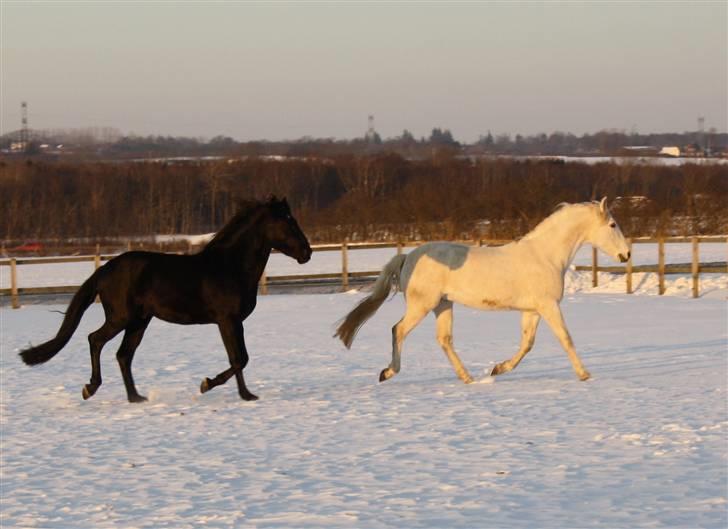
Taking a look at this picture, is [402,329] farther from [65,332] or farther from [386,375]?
[65,332]

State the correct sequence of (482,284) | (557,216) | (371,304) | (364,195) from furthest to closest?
(364,195) < (557,216) < (371,304) < (482,284)

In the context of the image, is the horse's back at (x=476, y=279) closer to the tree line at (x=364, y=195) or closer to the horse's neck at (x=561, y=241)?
the horse's neck at (x=561, y=241)

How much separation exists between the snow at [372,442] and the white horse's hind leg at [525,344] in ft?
0.50

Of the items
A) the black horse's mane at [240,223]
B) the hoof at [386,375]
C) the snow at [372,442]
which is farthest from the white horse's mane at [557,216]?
the black horse's mane at [240,223]

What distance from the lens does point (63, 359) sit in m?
11.8

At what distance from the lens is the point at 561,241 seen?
9.62 metres

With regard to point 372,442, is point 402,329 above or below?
above

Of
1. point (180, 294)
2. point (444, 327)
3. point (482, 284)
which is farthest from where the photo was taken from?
point (444, 327)

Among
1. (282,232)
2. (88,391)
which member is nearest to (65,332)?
(88,391)

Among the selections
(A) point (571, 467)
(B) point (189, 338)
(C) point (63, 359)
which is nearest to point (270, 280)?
(B) point (189, 338)

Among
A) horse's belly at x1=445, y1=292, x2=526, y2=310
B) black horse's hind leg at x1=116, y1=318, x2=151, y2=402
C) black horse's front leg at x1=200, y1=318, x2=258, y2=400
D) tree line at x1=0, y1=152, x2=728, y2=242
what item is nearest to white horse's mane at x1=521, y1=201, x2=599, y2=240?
horse's belly at x1=445, y1=292, x2=526, y2=310

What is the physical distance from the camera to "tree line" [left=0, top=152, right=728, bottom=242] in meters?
35.8

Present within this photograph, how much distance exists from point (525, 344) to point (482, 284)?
69 cm

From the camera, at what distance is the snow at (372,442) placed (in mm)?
Answer: 5398
